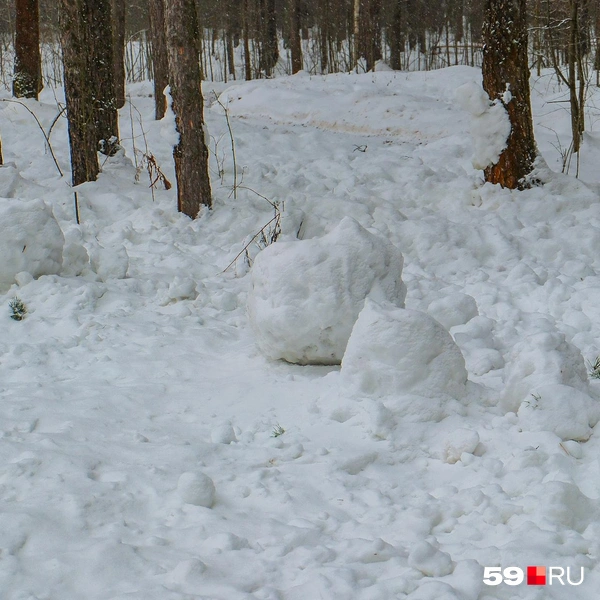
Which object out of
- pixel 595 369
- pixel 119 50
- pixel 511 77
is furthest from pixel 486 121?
pixel 119 50

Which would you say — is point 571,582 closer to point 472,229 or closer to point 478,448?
point 478,448

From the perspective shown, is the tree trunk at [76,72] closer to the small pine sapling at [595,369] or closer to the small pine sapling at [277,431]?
the small pine sapling at [277,431]

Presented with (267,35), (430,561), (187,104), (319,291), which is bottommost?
(430,561)

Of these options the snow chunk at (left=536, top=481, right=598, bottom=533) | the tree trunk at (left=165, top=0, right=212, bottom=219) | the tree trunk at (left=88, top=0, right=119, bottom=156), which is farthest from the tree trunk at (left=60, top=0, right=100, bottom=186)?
the snow chunk at (left=536, top=481, right=598, bottom=533)

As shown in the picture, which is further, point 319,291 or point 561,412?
point 319,291

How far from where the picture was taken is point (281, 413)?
389 cm

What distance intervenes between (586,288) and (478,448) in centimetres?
277

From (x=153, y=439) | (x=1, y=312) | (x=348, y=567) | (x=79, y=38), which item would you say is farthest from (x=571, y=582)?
(x=79, y=38)

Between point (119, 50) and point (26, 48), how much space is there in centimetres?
278

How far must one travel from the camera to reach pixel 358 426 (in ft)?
12.1

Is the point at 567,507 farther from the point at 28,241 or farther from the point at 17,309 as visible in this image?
the point at 28,241

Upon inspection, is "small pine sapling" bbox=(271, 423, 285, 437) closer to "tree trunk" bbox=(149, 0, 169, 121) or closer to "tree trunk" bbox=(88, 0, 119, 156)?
"tree trunk" bbox=(88, 0, 119, 156)

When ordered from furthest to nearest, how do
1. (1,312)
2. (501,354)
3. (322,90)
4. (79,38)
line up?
(322,90)
(79,38)
(1,312)
(501,354)

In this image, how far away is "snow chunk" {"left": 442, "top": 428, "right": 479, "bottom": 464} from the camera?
11.2 ft
